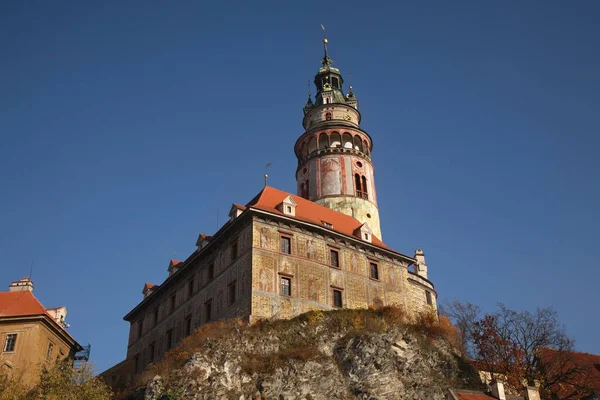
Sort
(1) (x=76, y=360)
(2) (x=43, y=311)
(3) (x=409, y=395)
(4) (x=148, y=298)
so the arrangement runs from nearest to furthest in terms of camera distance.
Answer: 1. (3) (x=409, y=395)
2. (2) (x=43, y=311)
3. (1) (x=76, y=360)
4. (4) (x=148, y=298)

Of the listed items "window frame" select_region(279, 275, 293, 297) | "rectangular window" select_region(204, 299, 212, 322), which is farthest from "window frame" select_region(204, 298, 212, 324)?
"window frame" select_region(279, 275, 293, 297)

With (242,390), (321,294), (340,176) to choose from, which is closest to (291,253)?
(321,294)

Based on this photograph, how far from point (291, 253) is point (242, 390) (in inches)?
428

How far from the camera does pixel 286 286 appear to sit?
41.6 meters

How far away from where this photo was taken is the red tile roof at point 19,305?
44.4m

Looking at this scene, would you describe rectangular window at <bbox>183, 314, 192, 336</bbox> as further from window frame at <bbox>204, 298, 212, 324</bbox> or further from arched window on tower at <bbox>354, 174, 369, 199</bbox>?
arched window on tower at <bbox>354, 174, 369, 199</bbox>

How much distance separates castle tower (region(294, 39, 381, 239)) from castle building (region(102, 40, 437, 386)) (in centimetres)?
9

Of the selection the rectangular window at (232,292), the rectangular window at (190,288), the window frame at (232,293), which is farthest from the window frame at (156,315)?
the rectangular window at (232,292)

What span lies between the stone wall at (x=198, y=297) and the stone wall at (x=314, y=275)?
3.14 feet

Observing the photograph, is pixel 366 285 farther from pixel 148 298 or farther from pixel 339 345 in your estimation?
pixel 148 298

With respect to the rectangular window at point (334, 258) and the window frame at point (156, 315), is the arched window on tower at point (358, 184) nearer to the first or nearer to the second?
the rectangular window at point (334, 258)

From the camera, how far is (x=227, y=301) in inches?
1652

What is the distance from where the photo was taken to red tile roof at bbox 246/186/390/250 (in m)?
44.9

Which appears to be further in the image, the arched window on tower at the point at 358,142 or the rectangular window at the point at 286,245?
the arched window on tower at the point at 358,142
